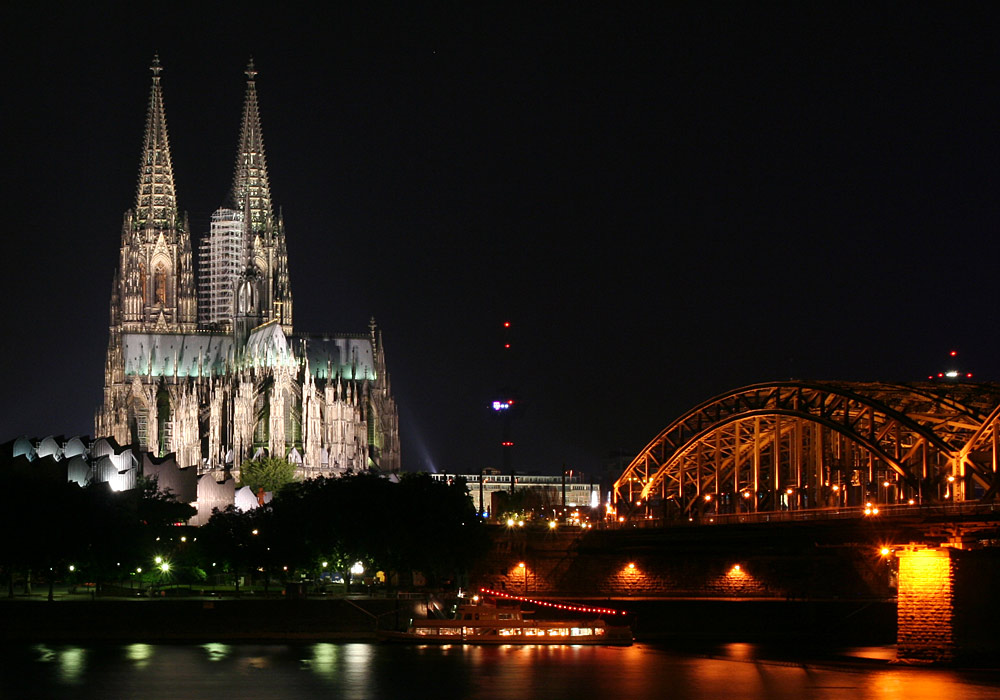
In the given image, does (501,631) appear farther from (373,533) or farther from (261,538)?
(261,538)

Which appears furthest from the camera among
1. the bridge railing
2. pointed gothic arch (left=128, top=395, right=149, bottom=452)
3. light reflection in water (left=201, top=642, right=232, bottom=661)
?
pointed gothic arch (left=128, top=395, right=149, bottom=452)

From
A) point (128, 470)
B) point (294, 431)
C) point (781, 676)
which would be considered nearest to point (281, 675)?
point (781, 676)

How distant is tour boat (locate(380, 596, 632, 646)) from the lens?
82750mm

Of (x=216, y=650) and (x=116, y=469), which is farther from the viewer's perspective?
(x=116, y=469)

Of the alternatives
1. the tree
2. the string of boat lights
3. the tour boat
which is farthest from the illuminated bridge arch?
the tree

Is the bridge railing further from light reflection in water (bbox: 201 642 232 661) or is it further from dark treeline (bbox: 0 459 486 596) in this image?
light reflection in water (bbox: 201 642 232 661)

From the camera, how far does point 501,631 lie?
83.4 m

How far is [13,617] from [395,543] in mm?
25900

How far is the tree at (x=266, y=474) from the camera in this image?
17412 cm

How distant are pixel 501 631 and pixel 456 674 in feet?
52.1

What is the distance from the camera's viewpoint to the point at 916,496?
254ft

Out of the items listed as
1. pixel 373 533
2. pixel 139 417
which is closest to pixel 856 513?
pixel 373 533

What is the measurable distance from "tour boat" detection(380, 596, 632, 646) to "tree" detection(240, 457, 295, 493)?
89.4 m

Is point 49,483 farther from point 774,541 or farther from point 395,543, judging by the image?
point 774,541
